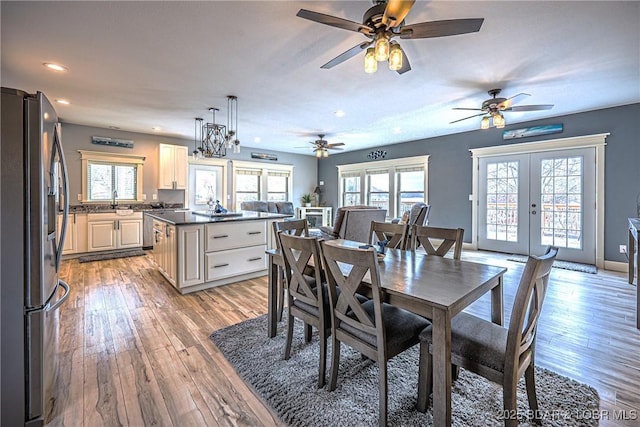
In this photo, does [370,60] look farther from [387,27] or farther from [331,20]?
[331,20]

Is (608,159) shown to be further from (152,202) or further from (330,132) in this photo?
(152,202)

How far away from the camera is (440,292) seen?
1379mm

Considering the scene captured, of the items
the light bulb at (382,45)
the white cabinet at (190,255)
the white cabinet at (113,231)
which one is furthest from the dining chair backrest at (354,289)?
the white cabinet at (113,231)

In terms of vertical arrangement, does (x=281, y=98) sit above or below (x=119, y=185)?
above

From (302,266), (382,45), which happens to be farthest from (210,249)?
(382,45)

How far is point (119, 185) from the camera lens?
6168 millimetres

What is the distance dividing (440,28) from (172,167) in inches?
246

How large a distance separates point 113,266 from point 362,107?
16.3ft

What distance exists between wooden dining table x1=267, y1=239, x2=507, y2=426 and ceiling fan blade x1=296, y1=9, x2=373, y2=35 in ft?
5.32

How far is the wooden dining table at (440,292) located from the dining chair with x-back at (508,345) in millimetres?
155

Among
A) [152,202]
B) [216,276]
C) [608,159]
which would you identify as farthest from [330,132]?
[608,159]

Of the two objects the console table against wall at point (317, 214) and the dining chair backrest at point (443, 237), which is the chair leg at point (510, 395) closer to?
the dining chair backrest at point (443, 237)

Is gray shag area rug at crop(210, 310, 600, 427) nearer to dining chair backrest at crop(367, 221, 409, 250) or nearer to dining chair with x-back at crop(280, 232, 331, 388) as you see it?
dining chair with x-back at crop(280, 232, 331, 388)

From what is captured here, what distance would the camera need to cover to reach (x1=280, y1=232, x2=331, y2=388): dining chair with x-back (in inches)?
69.4
